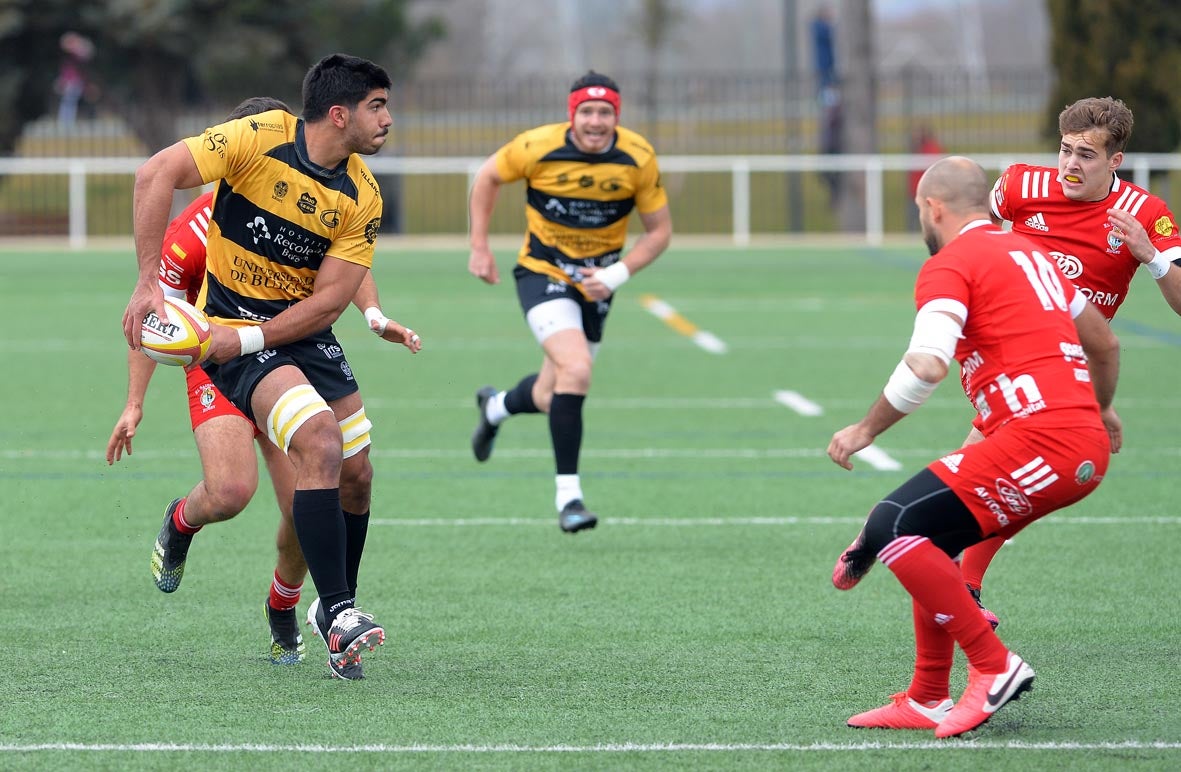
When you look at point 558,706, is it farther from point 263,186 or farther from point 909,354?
point 263,186

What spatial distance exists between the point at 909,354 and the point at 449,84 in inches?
1288

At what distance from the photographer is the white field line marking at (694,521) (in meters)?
8.69

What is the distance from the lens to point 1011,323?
4.97 m

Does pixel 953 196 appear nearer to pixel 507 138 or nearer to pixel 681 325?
pixel 681 325

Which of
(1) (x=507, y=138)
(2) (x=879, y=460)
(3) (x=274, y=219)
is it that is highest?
(3) (x=274, y=219)

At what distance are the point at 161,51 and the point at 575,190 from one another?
90.0 feet

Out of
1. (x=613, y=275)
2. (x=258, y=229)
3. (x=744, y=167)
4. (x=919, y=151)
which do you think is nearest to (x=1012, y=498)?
(x=258, y=229)

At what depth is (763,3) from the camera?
286 feet

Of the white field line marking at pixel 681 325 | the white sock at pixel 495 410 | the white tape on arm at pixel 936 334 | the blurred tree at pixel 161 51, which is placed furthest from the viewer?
the blurred tree at pixel 161 51

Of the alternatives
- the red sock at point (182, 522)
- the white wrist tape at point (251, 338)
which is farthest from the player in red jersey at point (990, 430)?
the red sock at point (182, 522)

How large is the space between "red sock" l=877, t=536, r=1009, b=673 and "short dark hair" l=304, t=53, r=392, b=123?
227cm

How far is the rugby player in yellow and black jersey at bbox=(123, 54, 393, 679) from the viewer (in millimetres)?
5652

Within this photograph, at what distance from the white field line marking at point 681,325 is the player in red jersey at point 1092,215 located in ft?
30.3

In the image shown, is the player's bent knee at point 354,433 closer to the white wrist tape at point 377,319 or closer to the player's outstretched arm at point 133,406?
the white wrist tape at point 377,319
